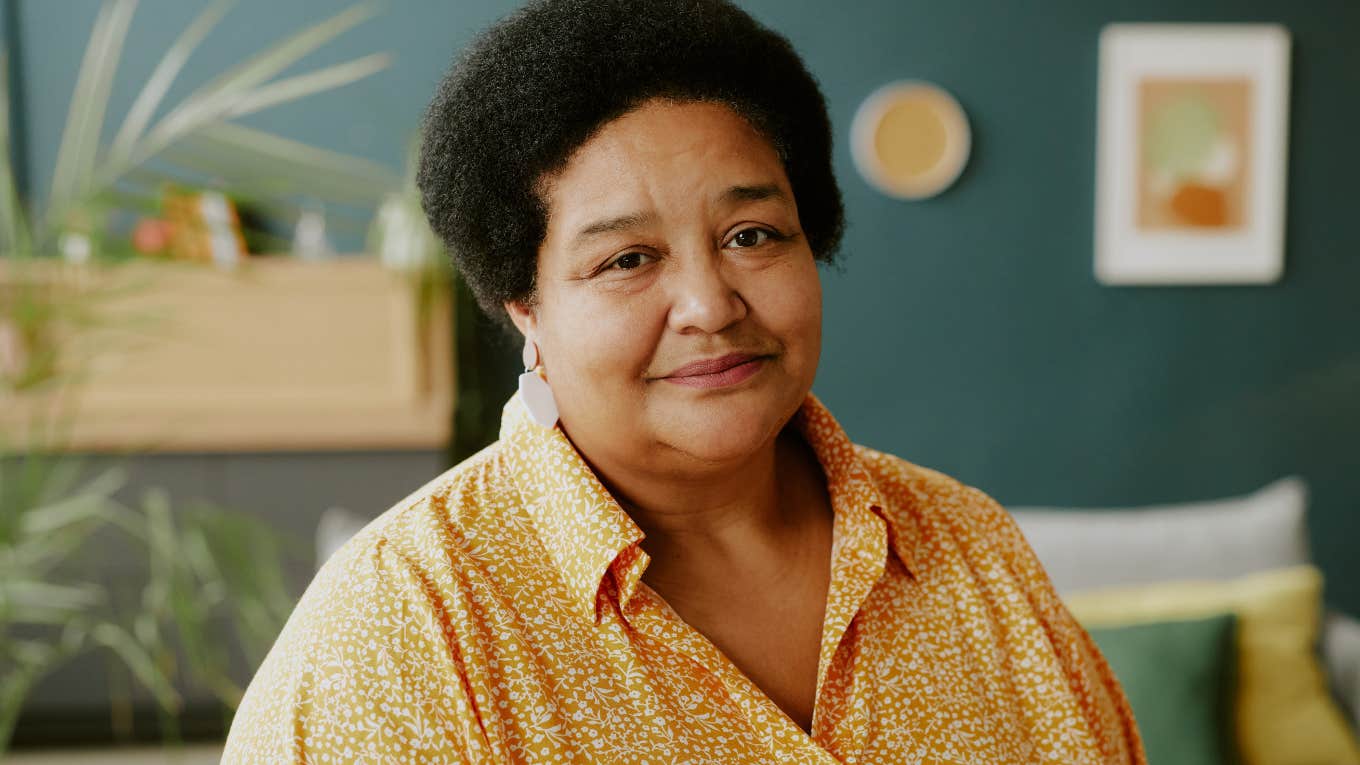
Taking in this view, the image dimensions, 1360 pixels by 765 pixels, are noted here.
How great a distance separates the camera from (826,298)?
3.65 meters

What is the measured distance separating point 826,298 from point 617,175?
2692 mm

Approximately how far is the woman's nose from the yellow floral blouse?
169 mm

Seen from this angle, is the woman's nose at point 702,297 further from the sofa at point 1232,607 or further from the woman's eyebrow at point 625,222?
the sofa at point 1232,607

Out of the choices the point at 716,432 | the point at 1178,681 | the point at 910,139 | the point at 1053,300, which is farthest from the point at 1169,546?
the point at 716,432

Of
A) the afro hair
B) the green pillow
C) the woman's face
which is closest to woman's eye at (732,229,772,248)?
the woman's face

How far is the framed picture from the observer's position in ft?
12.0

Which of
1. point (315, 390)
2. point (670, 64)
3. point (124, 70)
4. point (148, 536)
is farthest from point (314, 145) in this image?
point (670, 64)

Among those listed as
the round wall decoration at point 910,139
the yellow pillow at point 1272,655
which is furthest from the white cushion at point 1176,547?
the round wall decoration at point 910,139

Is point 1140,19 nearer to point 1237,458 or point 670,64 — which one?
point 1237,458

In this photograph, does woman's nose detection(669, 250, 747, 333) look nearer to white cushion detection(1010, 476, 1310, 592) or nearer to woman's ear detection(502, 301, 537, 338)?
woman's ear detection(502, 301, 537, 338)

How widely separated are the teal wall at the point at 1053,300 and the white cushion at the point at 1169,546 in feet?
4.00

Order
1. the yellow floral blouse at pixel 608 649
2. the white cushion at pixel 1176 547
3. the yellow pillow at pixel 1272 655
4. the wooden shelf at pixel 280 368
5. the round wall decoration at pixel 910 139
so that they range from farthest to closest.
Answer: the round wall decoration at pixel 910 139
the wooden shelf at pixel 280 368
the white cushion at pixel 1176 547
the yellow pillow at pixel 1272 655
the yellow floral blouse at pixel 608 649

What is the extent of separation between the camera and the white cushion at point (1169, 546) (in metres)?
2.46

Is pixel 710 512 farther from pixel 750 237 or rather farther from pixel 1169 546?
pixel 1169 546
